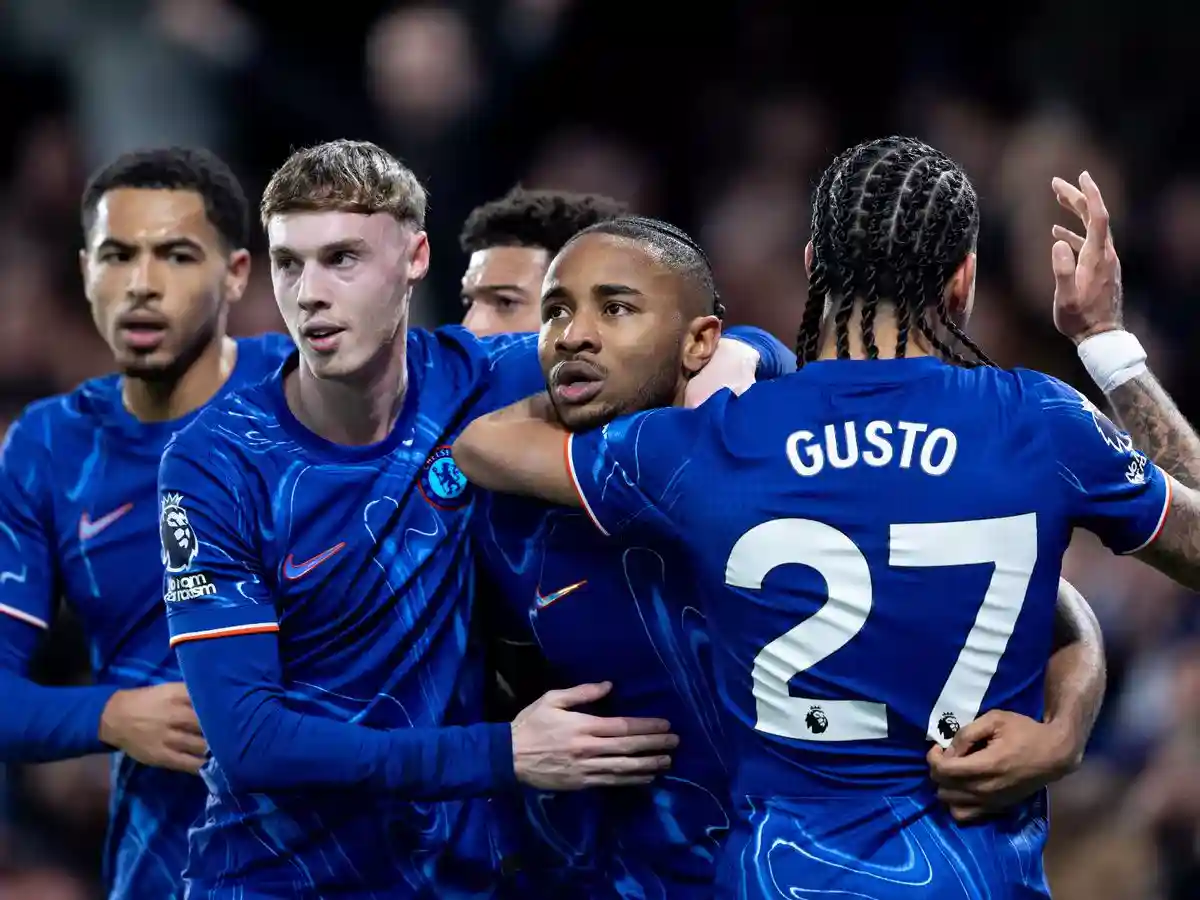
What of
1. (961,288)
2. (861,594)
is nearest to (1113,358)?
(961,288)

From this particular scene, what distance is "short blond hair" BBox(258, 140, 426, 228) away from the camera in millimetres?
3434

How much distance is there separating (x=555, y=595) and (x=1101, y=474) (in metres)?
1.05

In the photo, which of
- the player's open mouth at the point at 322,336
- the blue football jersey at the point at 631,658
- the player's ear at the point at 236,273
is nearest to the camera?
the blue football jersey at the point at 631,658

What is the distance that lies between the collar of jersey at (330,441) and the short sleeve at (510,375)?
0.47ft

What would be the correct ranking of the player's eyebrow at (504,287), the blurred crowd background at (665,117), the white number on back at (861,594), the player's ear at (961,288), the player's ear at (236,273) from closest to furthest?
the white number on back at (861,594) < the player's ear at (961,288) < the player's ear at (236,273) < the player's eyebrow at (504,287) < the blurred crowd background at (665,117)

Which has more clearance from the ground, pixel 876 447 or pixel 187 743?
pixel 876 447

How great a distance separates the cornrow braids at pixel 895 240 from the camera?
117 inches

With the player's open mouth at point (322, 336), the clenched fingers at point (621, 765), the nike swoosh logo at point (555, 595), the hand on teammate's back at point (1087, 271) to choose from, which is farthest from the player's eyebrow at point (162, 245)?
the hand on teammate's back at point (1087, 271)

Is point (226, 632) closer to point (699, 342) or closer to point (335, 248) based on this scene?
point (335, 248)

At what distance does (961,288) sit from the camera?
3051 mm

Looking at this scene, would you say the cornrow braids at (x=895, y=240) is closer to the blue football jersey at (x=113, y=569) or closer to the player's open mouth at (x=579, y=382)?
the player's open mouth at (x=579, y=382)

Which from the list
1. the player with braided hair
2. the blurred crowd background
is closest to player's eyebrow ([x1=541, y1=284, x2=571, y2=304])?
the player with braided hair

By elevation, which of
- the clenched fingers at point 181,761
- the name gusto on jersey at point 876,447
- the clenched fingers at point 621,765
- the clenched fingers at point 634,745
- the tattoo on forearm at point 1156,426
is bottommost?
the clenched fingers at point 181,761

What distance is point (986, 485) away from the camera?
281 cm
